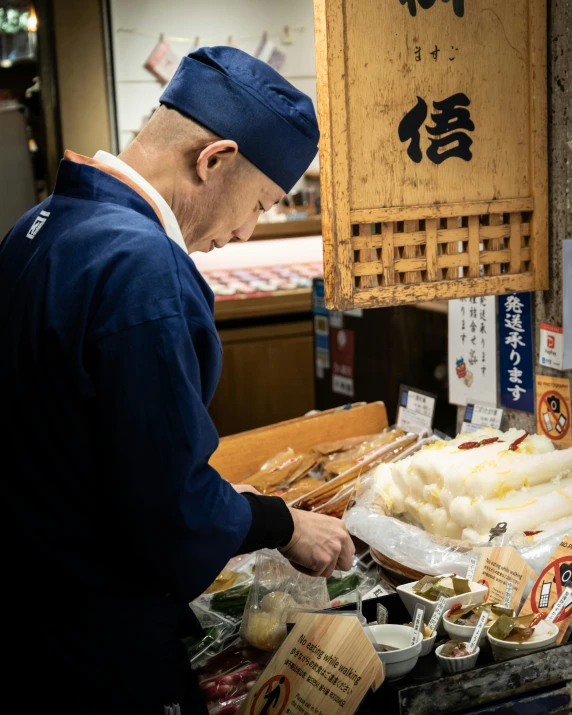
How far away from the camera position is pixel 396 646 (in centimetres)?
163

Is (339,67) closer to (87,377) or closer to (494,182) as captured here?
(494,182)

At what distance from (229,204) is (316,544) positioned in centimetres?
72

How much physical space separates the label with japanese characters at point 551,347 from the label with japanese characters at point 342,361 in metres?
1.46

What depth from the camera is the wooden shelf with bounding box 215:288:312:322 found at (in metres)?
6.28

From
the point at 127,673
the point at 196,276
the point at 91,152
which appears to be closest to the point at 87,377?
the point at 196,276

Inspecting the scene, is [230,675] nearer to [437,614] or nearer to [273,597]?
[273,597]

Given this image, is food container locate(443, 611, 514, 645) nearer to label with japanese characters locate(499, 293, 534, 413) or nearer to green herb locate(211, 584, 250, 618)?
green herb locate(211, 584, 250, 618)

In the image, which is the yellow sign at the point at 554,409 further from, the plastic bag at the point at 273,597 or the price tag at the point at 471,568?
the plastic bag at the point at 273,597

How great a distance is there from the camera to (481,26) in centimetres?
228

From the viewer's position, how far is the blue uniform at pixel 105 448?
4.45 feet

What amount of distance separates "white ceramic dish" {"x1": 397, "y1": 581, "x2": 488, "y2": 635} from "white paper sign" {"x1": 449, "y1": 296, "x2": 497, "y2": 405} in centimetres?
119

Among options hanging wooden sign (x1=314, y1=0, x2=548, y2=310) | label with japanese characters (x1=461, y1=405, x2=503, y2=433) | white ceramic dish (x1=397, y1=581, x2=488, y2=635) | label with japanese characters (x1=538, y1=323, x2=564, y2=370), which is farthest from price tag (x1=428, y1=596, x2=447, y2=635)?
label with japanese characters (x1=461, y1=405, x2=503, y2=433)

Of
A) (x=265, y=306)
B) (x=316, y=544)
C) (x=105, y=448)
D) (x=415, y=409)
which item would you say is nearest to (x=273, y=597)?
(x=316, y=544)

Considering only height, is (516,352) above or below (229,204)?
below
